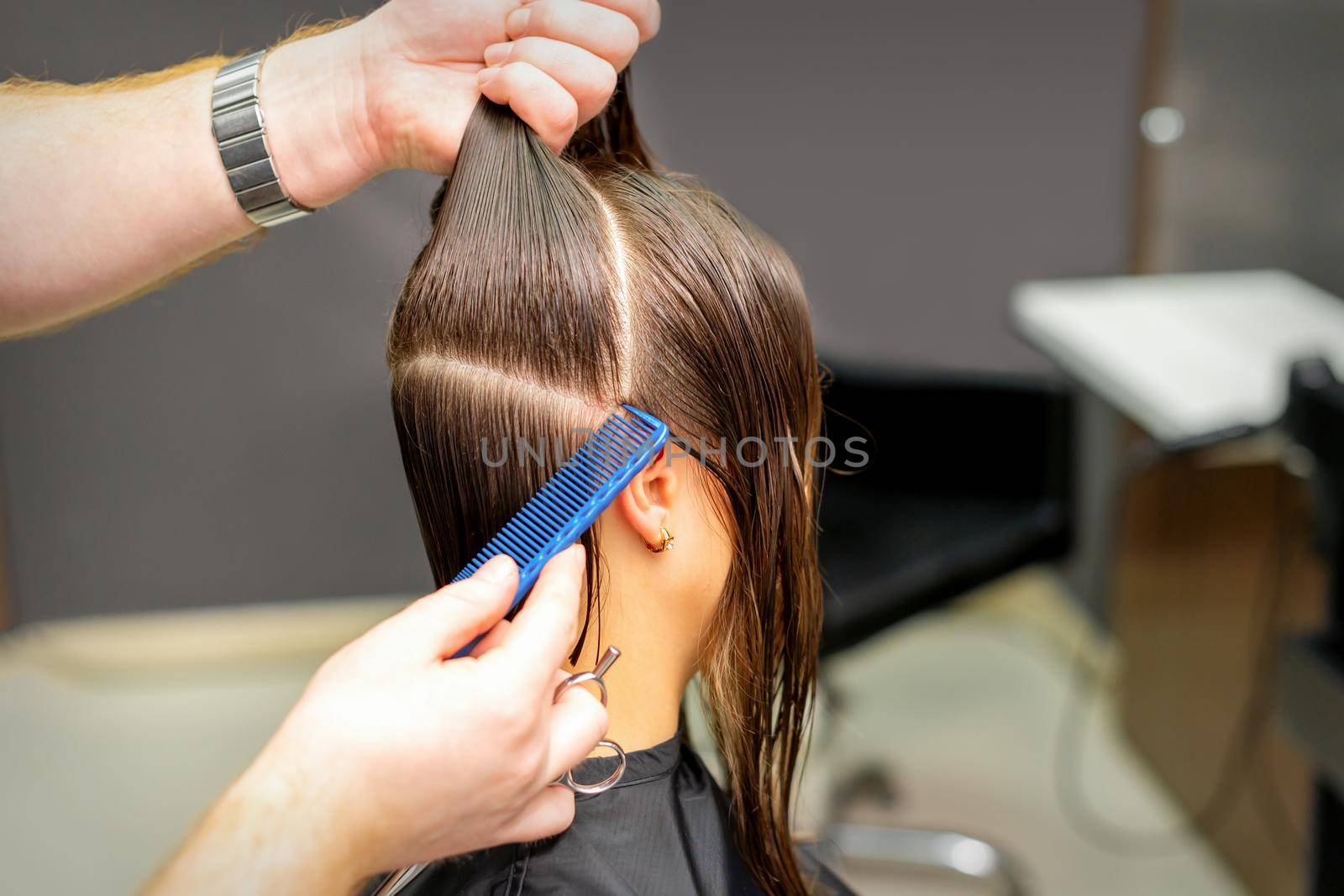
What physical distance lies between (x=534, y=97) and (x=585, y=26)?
0.21 ft

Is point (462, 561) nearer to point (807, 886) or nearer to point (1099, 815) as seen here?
point (807, 886)

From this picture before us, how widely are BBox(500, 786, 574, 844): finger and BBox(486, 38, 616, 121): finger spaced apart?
44 cm

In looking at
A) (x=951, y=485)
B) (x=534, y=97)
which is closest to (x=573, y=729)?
(x=534, y=97)

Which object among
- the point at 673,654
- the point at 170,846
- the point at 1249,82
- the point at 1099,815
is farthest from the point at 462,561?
the point at 1249,82

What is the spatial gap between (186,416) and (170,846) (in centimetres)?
103

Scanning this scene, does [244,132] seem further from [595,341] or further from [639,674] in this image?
[639,674]

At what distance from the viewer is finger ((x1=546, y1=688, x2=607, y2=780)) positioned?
0.61m

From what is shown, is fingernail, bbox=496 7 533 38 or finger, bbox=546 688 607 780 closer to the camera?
finger, bbox=546 688 607 780

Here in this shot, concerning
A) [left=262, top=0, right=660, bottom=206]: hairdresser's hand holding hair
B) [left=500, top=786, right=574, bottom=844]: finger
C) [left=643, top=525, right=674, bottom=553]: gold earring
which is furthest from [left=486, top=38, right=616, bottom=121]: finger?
[left=500, top=786, right=574, bottom=844]: finger

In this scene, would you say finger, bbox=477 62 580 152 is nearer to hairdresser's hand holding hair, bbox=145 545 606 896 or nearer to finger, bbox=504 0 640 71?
finger, bbox=504 0 640 71

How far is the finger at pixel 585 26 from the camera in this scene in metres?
0.71

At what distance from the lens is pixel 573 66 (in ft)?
2.30

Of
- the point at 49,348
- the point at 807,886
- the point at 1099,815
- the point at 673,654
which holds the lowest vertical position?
the point at 1099,815

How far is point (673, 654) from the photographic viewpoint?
0.82 metres
